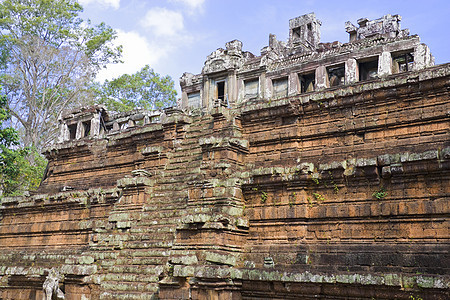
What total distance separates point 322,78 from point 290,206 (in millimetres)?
4579

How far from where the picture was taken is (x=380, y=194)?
10.5 metres

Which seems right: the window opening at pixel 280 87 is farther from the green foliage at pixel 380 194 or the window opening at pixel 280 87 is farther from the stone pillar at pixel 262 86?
the green foliage at pixel 380 194

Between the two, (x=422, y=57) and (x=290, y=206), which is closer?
(x=290, y=206)

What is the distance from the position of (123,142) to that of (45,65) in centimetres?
1599

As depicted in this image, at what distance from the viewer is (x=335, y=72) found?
1572 centimetres

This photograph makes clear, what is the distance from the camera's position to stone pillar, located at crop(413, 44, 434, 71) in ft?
41.1

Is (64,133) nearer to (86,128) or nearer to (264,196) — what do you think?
(86,128)

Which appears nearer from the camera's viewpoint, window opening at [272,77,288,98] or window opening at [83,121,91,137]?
window opening at [272,77,288,98]

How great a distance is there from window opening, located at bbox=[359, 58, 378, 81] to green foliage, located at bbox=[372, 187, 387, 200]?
502 cm

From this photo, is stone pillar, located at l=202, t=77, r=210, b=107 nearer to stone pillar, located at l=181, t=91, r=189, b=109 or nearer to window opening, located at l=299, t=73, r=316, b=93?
stone pillar, located at l=181, t=91, r=189, b=109

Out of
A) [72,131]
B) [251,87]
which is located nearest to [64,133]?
[72,131]

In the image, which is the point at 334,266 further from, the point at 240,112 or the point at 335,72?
the point at 335,72

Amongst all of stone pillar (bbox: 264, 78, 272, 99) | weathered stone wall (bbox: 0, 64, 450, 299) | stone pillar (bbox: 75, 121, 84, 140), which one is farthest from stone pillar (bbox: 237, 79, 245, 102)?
stone pillar (bbox: 75, 121, 84, 140)

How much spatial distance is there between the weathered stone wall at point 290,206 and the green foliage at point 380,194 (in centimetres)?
2
